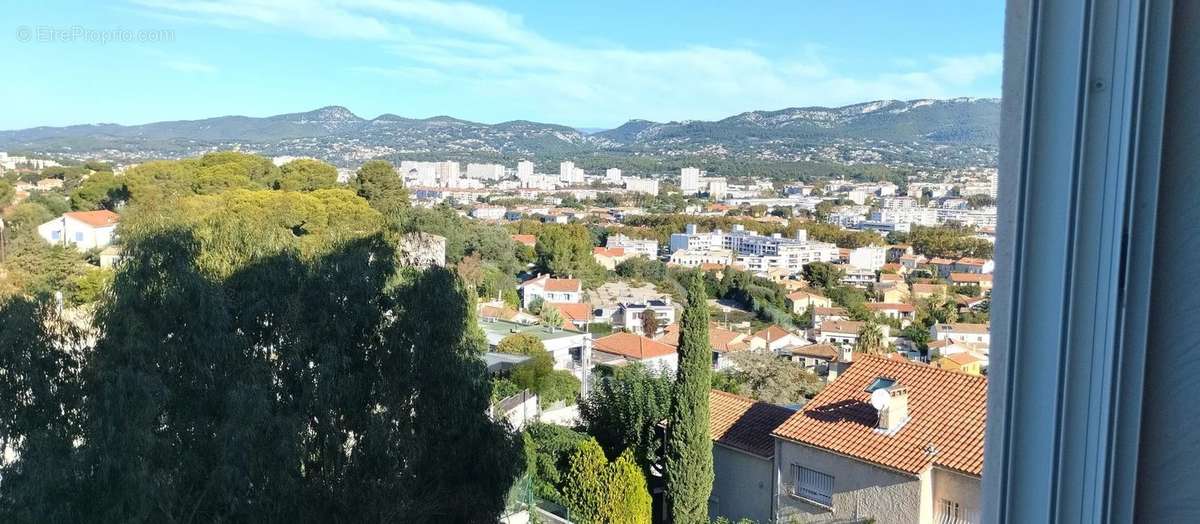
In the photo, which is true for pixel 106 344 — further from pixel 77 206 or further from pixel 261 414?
pixel 77 206

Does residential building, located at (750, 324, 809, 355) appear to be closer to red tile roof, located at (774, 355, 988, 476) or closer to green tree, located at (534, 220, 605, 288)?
green tree, located at (534, 220, 605, 288)

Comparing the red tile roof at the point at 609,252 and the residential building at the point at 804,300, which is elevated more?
the red tile roof at the point at 609,252

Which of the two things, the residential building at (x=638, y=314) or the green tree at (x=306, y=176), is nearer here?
the green tree at (x=306, y=176)

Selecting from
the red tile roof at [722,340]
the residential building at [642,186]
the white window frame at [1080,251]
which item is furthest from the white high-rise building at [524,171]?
the white window frame at [1080,251]

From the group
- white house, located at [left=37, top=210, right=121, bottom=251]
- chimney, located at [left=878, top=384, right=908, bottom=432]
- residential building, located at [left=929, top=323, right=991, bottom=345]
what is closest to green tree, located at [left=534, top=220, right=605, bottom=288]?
residential building, located at [left=929, top=323, right=991, bottom=345]

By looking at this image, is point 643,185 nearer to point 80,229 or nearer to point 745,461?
point 80,229

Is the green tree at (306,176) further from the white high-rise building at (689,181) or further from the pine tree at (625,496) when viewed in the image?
the white high-rise building at (689,181)

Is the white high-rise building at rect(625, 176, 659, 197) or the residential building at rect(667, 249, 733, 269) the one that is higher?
the white high-rise building at rect(625, 176, 659, 197)

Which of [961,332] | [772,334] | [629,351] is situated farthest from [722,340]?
[961,332]
